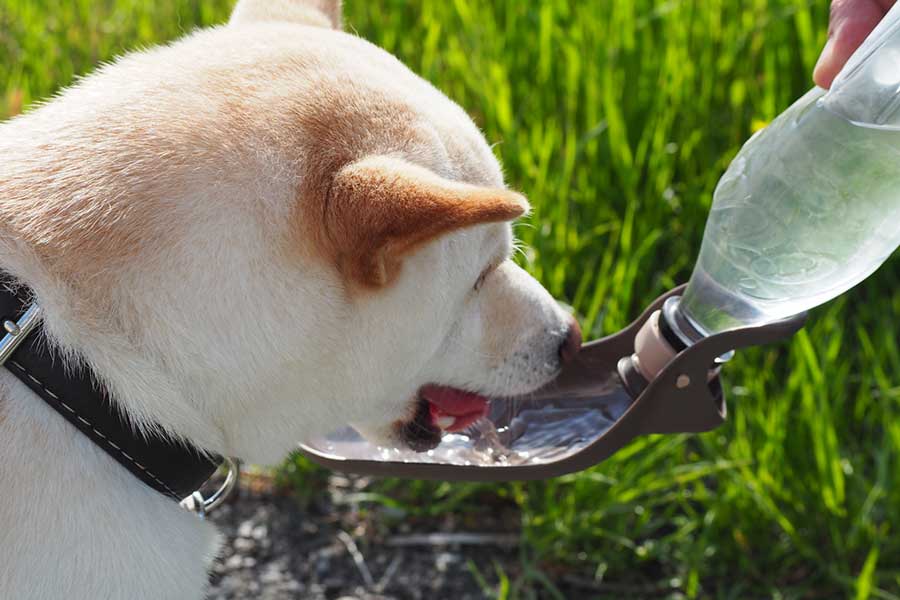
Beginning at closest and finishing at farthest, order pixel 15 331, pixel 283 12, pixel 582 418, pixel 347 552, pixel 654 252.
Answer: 1. pixel 15 331
2. pixel 283 12
3. pixel 582 418
4. pixel 347 552
5. pixel 654 252

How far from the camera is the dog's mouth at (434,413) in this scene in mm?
2041

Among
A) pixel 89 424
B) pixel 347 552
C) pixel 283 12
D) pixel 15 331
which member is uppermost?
pixel 283 12

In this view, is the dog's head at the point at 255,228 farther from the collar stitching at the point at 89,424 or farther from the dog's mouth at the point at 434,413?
the dog's mouth at the point at 434,413

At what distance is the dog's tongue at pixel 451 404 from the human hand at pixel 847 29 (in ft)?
3.11

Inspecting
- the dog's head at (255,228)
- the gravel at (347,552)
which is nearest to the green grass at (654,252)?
the gravel at (347,552)

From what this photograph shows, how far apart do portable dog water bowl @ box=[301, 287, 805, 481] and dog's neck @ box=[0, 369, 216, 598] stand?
50cm

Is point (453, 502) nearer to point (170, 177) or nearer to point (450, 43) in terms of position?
point (170, 177)

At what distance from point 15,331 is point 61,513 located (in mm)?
285

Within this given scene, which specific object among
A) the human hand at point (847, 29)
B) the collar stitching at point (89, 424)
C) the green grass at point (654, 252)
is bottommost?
the green grass at point (654, 252)

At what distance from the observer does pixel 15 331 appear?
146 centimetres

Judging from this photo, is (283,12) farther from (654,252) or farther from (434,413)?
(654,252)

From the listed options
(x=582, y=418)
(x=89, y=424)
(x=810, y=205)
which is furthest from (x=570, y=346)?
(x=89, y=424)

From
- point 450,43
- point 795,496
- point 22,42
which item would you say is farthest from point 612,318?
point 22,42

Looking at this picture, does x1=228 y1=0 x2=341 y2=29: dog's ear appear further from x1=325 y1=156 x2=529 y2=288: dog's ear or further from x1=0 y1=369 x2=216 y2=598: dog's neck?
x1=0 y1=369 x2=216 y2=598: dog's neck
